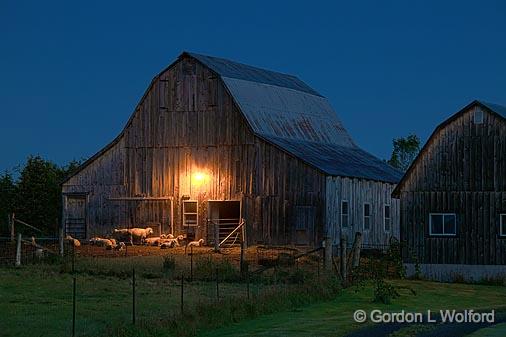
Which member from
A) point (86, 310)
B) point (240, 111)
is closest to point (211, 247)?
point (240, 111)

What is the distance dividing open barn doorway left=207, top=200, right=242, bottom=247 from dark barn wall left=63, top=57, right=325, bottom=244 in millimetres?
628

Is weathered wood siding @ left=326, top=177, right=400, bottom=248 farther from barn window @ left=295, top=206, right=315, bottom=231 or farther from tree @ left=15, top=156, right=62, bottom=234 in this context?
tree @ left=15, top=156, right=62, bottom=234

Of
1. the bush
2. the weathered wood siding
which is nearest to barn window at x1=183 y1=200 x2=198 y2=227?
the weathered wood siding

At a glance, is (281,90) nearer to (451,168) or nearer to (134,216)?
(134,216)

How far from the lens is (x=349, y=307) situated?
3064 cm

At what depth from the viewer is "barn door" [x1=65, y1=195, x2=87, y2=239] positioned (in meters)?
59.5

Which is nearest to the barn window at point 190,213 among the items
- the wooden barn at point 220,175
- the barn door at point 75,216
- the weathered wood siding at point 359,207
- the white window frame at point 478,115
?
the wooden barn at point 220,175

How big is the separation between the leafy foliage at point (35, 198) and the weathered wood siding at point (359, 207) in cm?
2112

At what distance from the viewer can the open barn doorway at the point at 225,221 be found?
55.2m

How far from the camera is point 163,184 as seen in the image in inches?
2276

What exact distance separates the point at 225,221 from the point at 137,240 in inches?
183

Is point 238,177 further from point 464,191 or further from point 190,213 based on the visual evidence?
point 464,191

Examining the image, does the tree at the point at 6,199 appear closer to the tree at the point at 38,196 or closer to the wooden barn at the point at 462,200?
the tree at the point at 38,196

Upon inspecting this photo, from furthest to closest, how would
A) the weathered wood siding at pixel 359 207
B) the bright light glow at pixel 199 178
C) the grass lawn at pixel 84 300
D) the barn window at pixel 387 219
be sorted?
the barn window at pixel 387 219 < the bright light glow at pixel 199 178 < the weathered wood siding at pixel 359 207 < the grass lawn at pixel 84 300
